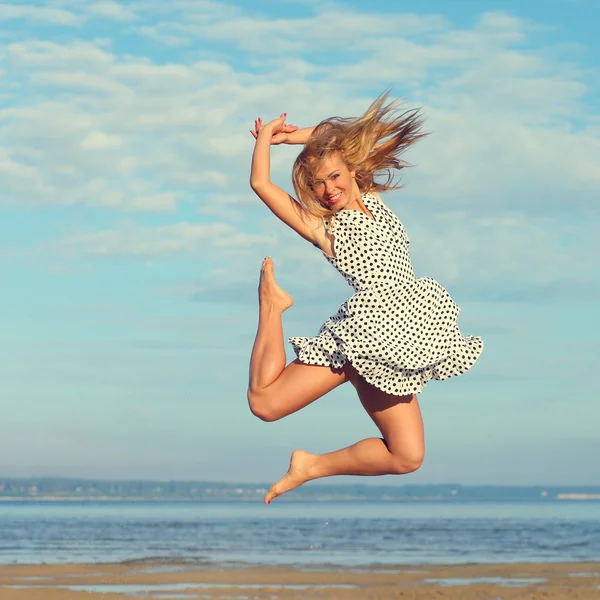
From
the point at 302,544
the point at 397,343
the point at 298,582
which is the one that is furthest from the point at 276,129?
the point at 302,544

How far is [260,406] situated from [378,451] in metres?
0.69

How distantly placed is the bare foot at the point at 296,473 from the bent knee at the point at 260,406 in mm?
342

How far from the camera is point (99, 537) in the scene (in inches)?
1085

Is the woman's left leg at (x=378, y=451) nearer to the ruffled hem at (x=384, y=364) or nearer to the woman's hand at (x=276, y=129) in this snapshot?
the ruffled hem at (x=384, y=364)

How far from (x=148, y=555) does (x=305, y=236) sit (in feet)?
56.0

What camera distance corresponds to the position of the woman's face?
5.29 metres

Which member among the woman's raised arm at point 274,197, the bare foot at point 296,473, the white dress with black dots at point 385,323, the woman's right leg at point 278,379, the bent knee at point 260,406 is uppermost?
the woman's raised arm at point 274,197

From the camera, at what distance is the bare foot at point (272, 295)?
5.41 m

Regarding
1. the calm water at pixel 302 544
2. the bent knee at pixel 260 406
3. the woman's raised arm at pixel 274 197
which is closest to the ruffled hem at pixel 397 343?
the bent knee at pixel 260 406

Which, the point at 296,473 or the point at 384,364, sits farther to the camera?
the point at 296,473

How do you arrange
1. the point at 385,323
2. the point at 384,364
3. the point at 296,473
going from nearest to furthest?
1. the point at 384,364
2. the point at 385,323
3. the point at 296,473

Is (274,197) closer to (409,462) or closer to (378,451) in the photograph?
(378,451)

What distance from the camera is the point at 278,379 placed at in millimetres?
5273

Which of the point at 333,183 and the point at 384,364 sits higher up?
the point at 333,183
